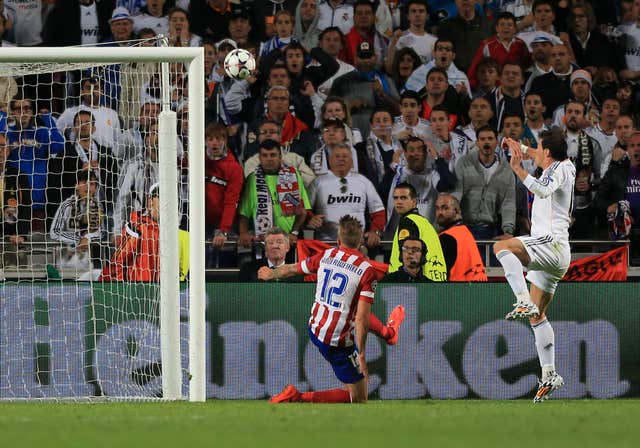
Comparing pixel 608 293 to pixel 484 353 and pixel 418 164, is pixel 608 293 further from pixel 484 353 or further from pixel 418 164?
pixel 418 164

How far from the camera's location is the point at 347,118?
1522 centimetres

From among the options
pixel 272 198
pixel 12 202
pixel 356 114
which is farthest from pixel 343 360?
pixel 356 114

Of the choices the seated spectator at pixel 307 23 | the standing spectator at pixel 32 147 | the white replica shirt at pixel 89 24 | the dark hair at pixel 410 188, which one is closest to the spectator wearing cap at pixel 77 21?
the white replica shirt at pixel 89 24

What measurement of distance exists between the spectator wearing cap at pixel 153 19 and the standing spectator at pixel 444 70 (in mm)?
3037

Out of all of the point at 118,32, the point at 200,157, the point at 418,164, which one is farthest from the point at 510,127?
the point at 200,157

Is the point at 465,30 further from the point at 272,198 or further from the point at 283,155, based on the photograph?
the point at 272,198

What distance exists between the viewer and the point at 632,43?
54.1 ft

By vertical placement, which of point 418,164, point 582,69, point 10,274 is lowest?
point 10,274

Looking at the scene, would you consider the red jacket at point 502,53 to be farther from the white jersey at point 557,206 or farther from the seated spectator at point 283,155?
the white jersey at point 557,206

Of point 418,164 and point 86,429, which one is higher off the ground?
Result: point 418,164

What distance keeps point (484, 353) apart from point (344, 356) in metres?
2.13

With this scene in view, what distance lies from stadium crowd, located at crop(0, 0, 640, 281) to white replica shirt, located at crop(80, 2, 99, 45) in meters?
0.02

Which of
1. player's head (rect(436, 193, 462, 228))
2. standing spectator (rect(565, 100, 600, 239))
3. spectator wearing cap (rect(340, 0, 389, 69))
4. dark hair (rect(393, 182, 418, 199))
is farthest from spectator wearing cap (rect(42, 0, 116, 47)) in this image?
standing spectator (rect(565, 100, 600, 239))

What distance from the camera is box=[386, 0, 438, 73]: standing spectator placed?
52.7 feet
